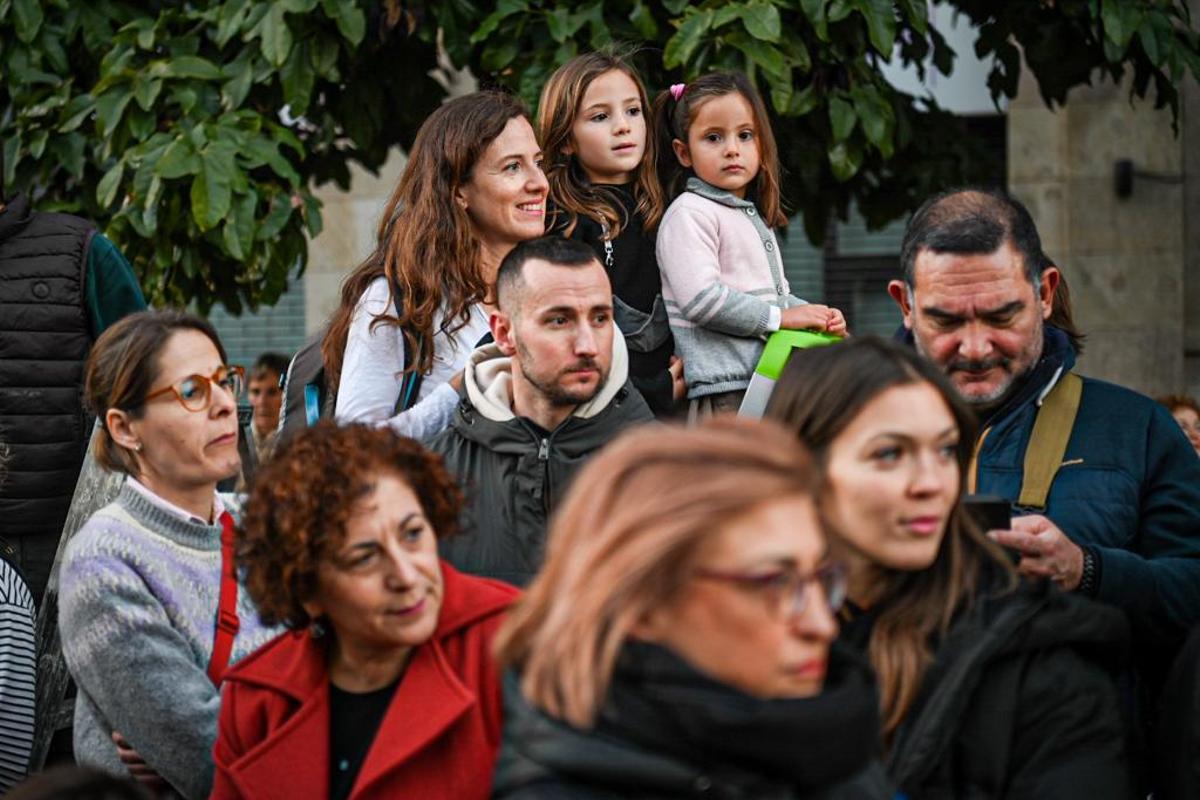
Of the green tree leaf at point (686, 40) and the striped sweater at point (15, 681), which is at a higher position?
the green tree leaf at point (686, 40)

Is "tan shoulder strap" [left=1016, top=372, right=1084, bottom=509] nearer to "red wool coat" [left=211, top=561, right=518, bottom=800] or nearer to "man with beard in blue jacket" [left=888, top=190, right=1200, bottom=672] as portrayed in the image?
"man with beard in blue jacket" [left=888, top=190, right=1200, bottom=672]

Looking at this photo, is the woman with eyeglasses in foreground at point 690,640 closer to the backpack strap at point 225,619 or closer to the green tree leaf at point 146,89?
the backpack strap at point 225,619

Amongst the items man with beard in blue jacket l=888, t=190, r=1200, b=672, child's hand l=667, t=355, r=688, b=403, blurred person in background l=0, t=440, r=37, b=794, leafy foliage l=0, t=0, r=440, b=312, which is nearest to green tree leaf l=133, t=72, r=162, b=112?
leafy foliage l=0, t=0, r=440, b=312

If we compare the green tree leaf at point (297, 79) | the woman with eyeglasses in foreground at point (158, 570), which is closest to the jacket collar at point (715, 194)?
the woman with eyeglasses in foreground at point (158, 570)

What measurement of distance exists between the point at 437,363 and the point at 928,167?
450 cm

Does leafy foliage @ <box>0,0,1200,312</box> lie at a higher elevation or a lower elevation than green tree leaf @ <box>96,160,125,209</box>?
higher

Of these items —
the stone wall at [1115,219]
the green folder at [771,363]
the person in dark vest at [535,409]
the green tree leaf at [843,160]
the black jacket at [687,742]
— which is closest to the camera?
the black jacket at [687,742]

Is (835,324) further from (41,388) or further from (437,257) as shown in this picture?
(41,388)

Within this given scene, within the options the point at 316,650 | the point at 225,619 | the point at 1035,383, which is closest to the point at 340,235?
the point at 225,619

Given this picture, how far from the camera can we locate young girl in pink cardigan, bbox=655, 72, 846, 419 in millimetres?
5426

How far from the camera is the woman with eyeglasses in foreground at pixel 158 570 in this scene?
4.07 metres

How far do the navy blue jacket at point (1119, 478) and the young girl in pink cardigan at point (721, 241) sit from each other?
3.96 feet

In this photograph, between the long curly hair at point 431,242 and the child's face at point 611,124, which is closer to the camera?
the long curly hair at point 431,242

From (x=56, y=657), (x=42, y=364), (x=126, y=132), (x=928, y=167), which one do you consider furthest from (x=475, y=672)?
(x=928, y=167)
